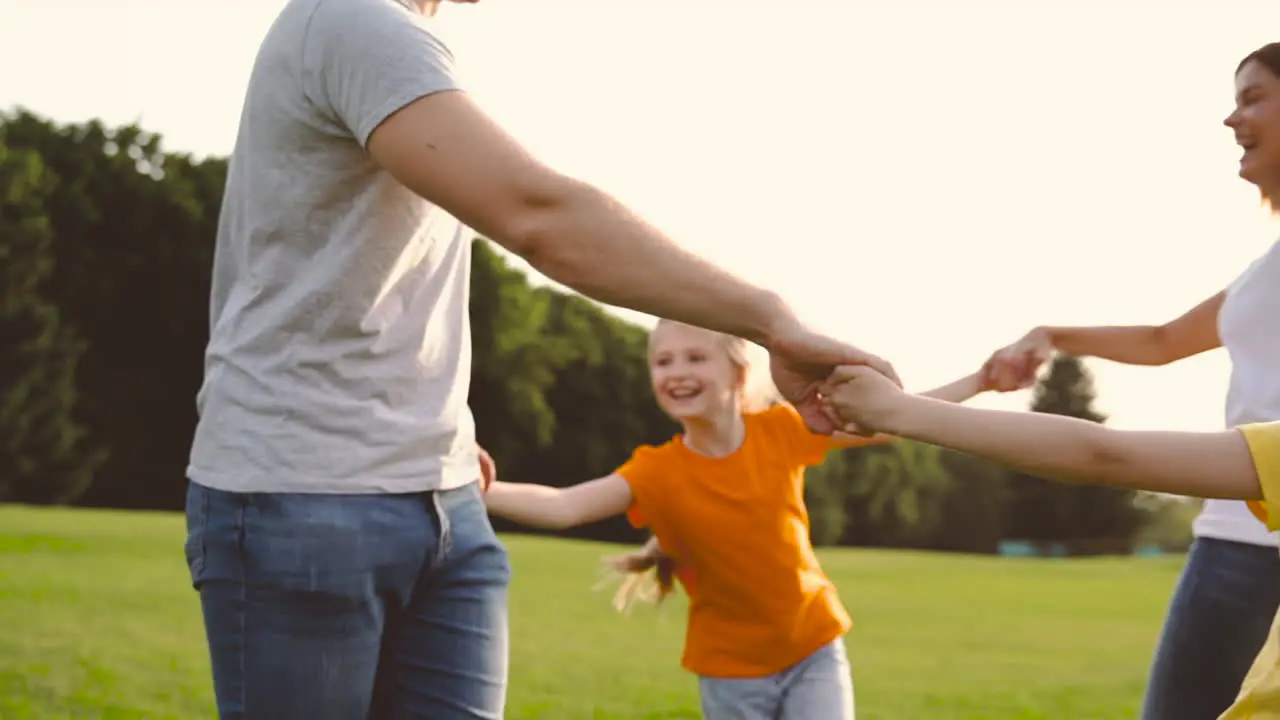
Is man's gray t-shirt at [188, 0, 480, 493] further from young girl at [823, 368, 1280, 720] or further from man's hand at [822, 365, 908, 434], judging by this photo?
young girl at [823, 368, 1280, 720]

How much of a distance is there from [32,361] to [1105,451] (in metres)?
39.9

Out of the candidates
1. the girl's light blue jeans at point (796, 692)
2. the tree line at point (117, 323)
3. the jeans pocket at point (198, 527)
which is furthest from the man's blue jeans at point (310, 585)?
the tree line at point (117, 323)

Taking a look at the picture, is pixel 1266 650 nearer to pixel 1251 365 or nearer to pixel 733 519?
pixel 1251 365

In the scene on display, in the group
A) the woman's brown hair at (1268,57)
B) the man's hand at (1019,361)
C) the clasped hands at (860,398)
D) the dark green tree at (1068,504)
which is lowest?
the dark green tree at (1068,504)

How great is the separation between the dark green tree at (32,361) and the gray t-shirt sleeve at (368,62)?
125ft

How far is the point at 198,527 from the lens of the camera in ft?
9.11

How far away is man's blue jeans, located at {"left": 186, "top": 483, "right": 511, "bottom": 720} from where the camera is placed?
2.69 metres

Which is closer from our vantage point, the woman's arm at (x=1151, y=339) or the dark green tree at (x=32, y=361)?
the woman's arm at (x=1151, y=339)

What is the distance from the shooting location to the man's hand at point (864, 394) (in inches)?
124

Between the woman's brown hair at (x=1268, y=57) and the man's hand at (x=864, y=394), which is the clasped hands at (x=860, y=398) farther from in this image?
the woman's brown hair at (x=1268, y=57)

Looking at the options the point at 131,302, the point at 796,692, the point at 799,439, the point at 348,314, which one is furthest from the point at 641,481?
the point at 131,302

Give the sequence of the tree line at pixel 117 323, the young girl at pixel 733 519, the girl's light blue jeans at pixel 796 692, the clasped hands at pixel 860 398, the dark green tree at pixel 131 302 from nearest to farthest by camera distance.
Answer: the clasped hands at pixel 860 398
the girl's light blue jeans at pixel 796 692
the young girl at pixel 733 519
the tree line at pixel 117 323
the dark green tree at pixel 131 302

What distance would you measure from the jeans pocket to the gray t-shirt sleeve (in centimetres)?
78

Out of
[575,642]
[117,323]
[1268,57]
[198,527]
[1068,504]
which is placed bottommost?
[1068,504]
